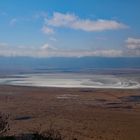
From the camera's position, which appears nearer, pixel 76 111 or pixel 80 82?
pixel 76 111

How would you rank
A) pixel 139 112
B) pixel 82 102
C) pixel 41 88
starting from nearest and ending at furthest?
pixel 139 112 < pixel 82 102 < pixel 41 88

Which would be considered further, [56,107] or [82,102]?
[82,102]

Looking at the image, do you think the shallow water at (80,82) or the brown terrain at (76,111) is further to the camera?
the shallow water at (80,82)

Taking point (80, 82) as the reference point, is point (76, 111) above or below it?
below

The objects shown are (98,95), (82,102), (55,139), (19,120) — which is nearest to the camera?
(55,139)

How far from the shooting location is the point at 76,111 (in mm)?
39969

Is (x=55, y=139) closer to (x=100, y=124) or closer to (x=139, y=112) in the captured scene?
(x=100, y=124)

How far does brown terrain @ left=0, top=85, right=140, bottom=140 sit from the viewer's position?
1161 inches

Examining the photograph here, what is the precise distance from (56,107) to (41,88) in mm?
20151

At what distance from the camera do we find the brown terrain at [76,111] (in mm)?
29484

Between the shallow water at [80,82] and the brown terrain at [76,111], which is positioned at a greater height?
the shallow water at [80,82]

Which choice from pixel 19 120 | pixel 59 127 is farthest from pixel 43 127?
pixel 19 120

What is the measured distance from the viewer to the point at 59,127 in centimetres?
3092

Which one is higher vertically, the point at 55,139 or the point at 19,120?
the point at 55,139
